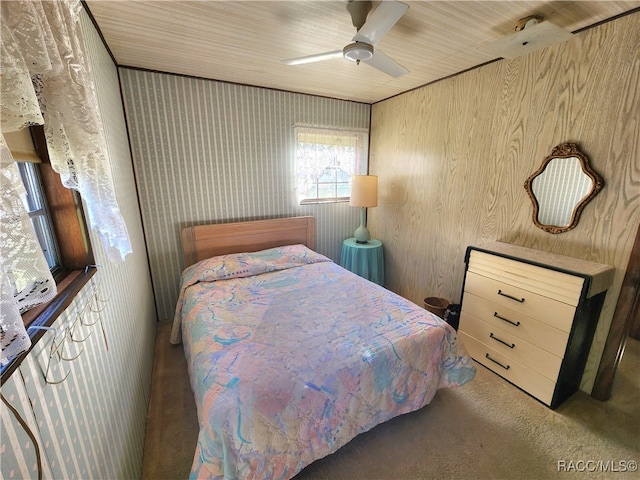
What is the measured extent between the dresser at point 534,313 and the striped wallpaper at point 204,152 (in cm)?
205

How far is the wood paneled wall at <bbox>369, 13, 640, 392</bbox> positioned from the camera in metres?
1.57

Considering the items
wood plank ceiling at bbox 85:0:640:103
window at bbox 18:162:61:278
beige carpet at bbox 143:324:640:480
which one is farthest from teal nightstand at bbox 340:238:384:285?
window at bbox 18:162:61:278

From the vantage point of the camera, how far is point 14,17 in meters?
0.52

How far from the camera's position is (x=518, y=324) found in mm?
1830

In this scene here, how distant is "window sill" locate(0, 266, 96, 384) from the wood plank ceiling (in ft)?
4.68

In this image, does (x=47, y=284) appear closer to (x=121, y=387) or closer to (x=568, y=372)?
(x=121, y=387)

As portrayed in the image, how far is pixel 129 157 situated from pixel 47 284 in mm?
2101

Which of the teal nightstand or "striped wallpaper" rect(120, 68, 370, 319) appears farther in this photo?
the teal nightstand

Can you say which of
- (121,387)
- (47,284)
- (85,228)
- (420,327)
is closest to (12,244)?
(47,284)

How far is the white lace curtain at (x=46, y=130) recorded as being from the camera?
1.48 feet

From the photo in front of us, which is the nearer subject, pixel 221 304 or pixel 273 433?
pixel 273 433

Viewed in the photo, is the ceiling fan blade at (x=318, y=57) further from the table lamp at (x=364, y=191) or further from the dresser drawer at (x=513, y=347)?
the dresser drawer at (x=513, y=347)

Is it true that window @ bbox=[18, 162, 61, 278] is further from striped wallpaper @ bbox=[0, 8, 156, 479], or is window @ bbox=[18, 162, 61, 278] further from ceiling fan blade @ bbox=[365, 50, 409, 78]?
ceiling fan blade @ bbox=[365, 50, 409, 78]

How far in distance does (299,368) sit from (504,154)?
216 centimetres
